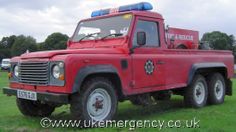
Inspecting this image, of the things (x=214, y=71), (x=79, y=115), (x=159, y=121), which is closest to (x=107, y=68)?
(x=79, y=115)

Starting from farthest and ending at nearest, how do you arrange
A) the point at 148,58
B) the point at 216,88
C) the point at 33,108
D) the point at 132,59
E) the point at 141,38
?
1. the point at 216,88
2. the point at 33,108
3. the point at 148,58
4. the point at 141,38
5. the point at 132,59

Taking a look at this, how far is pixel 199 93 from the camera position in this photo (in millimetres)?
10953

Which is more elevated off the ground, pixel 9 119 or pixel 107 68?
pixel 107 68

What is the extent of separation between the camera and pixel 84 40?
9.67 m

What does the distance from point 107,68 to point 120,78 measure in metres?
0.49

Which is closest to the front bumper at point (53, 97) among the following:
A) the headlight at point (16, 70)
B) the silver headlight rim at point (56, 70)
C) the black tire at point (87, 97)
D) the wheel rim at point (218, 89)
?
Result: the black tire at point (87, 97)

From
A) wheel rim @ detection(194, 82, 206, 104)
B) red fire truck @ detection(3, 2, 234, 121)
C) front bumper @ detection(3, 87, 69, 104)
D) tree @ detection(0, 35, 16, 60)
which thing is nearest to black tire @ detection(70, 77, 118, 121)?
red fire truck @ detection(3, 2, 234, 121)

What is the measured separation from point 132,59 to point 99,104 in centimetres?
130

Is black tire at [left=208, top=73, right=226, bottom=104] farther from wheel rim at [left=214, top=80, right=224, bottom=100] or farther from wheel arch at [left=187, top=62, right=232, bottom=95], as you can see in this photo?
wheel arch at [left=187, top=62, right=232, bottom=95]

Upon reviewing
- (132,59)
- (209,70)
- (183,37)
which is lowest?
(209,70)

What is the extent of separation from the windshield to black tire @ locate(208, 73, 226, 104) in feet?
12.0

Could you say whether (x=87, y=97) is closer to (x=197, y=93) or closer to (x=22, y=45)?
(x=197, y=93)

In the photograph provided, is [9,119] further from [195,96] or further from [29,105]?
[195,96]

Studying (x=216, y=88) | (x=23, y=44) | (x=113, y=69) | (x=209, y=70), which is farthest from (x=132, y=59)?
(x=23, y=44)
